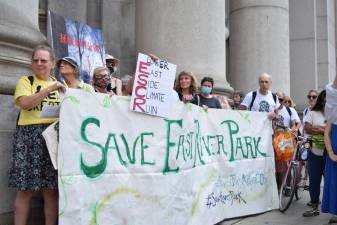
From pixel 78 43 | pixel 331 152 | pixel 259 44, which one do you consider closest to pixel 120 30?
pixel 259 44

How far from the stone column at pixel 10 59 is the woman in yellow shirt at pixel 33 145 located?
0.31 metres

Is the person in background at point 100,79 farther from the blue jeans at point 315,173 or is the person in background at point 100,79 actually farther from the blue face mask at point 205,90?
the blue jeans at point 315,173

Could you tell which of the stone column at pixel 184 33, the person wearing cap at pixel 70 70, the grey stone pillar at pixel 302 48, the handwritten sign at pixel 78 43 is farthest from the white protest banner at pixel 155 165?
the grey stone pillar at pixel 302 48

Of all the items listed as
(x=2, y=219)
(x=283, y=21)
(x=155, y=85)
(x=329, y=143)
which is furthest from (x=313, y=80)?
(x=2, y=219)

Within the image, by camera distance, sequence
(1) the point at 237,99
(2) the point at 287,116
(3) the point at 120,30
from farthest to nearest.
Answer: (3) the point at 120,30
(1) the point at 237,99
(2) the point at 287,116

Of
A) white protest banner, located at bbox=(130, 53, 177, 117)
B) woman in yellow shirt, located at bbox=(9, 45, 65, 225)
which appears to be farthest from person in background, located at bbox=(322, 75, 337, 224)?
woman in yellow shirt, located at bbox=(9, 45, 65, 225)

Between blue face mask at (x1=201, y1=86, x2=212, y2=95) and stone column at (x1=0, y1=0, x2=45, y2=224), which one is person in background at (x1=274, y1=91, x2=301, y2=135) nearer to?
blue face mask at (x1=201, y1=86, x2=212, y2=95)

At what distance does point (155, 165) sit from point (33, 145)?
1248 mm

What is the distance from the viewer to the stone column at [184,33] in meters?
7.97

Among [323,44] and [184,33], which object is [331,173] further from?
[323,44]

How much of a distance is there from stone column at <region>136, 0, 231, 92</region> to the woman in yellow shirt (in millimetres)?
4002

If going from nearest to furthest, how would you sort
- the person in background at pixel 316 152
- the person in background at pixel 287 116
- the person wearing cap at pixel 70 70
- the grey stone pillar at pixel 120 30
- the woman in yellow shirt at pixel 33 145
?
the woman in yellow shirt at pixel 33 145, the person wearing cap at pixel 70 70, the person in background at pixel 316 152, the person in background at pixel 287 116, the grey stone pillar at pixel 120 30

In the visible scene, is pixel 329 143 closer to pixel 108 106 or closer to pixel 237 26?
pixel 108 106

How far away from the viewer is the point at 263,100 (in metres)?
7.42
